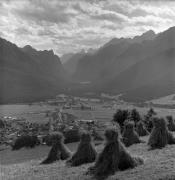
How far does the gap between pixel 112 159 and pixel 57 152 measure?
37.0 feet

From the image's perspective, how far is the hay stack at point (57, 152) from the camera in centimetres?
3143

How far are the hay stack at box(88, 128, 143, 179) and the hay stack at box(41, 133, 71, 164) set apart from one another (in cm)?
980

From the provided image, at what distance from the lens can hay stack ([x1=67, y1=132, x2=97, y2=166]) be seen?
1045 inches

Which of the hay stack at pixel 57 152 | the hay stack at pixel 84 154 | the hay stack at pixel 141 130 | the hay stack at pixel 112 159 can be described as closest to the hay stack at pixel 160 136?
the hay stack at pixel 84 154

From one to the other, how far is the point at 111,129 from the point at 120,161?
2213 millimetres

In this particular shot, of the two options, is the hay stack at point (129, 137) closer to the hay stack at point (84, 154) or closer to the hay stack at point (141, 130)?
the hay stack at point (84, 154)

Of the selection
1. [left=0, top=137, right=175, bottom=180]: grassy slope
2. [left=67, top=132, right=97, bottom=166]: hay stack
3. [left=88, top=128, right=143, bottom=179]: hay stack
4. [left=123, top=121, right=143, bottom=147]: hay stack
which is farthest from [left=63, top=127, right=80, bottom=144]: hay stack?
[left=88, top=128, right=143, bottom=179]: hay stack

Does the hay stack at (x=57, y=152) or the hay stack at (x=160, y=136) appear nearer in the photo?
the hay stack at (x=160, y=136)

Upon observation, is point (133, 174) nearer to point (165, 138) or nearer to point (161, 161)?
point (161, 161)

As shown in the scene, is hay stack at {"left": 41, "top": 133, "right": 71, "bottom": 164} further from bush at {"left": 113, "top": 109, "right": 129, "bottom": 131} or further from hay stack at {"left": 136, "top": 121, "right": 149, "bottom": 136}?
bush at {"left": 113, "top": 109, "right": 129, "bottom": 131}

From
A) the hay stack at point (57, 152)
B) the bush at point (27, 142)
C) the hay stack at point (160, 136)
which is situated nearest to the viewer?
the hay stack at point (160, 136)

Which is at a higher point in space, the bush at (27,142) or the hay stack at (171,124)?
the hay stack at (171,124)

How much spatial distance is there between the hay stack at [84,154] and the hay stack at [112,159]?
450 centimetres

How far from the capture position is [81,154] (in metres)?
27.1
